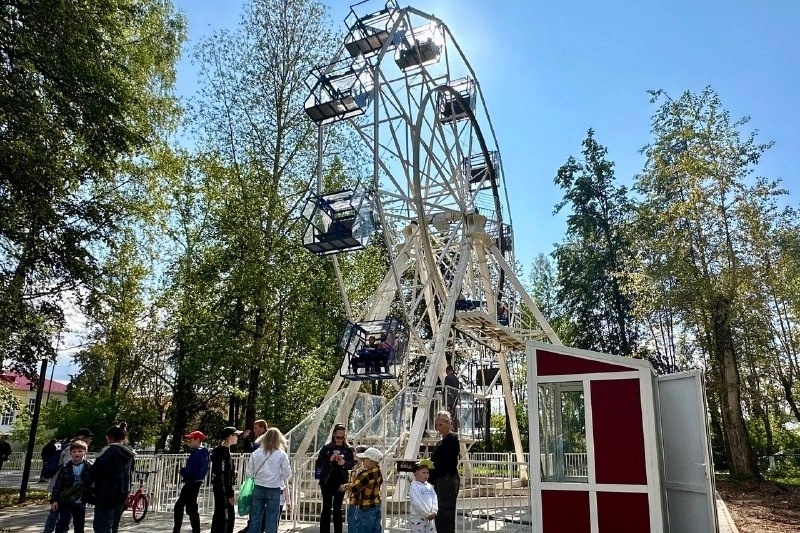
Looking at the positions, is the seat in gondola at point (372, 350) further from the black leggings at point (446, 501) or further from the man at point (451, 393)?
the black leggings at point (446, 501)

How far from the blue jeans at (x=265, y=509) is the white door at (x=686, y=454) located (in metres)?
5.21

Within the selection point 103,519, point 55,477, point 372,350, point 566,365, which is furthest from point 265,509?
point 372,350

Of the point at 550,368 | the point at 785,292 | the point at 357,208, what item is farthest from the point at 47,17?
the point at 785,292

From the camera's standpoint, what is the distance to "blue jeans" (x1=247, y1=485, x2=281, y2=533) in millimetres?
7535

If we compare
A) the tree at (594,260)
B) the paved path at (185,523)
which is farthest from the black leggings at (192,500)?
the tree at (594,260)

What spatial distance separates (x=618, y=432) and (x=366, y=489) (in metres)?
3.40

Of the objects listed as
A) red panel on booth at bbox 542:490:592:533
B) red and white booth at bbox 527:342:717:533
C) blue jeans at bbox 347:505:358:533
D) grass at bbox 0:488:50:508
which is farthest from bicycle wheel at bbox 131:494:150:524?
red panel on booth at bbox 542:490:592:533

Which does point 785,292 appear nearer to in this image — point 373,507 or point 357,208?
point 357,208

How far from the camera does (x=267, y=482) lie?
7.45 m

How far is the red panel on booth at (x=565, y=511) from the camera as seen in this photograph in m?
7.76

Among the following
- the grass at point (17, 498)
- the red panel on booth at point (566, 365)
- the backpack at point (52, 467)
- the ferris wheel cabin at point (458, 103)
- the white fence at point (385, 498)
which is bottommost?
the grass at point (17, 498)

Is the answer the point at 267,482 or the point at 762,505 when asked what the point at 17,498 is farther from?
the point at 762,505

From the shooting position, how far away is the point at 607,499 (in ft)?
25.2

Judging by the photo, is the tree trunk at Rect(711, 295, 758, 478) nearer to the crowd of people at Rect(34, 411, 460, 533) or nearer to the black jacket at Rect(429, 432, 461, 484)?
the black jacket at Rect(429, 432, 461, 484)
